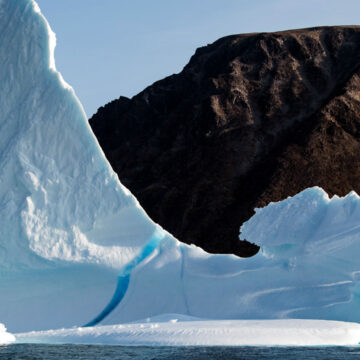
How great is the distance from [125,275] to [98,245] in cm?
87

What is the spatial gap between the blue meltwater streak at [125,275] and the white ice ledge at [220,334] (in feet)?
5.66

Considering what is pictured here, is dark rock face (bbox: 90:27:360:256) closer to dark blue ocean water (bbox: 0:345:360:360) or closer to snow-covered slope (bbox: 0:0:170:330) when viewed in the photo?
snow-covered slope (bbox: 0:0:170:330)

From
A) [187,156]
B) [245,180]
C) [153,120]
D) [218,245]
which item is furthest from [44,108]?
[153,120]

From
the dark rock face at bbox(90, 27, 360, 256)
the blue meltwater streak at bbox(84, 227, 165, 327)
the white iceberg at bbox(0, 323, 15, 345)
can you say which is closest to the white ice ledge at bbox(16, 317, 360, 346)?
the white iceberg at bbox(0, 323, 15, 345)

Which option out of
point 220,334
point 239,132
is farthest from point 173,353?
point 239,132

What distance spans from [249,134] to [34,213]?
45.8 meters

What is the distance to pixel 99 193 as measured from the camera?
626 inches

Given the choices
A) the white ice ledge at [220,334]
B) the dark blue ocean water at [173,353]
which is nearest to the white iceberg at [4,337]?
the white ice ledge at [220,334]

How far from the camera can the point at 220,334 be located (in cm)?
1238

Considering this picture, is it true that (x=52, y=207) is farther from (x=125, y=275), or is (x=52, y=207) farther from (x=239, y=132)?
(x=239, y=132)

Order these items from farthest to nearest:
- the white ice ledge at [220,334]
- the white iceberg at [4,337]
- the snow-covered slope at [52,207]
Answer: the snow-covered slope at [52,207], the white iceberg at [4,337], the white ice ledge at [220,334]

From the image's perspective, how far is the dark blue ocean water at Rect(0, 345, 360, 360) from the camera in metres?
11.1

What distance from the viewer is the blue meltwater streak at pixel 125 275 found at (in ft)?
49.9

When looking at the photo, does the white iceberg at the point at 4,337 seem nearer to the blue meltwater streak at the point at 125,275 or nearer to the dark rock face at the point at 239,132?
the blue meltwater streak at the point at 125,275
